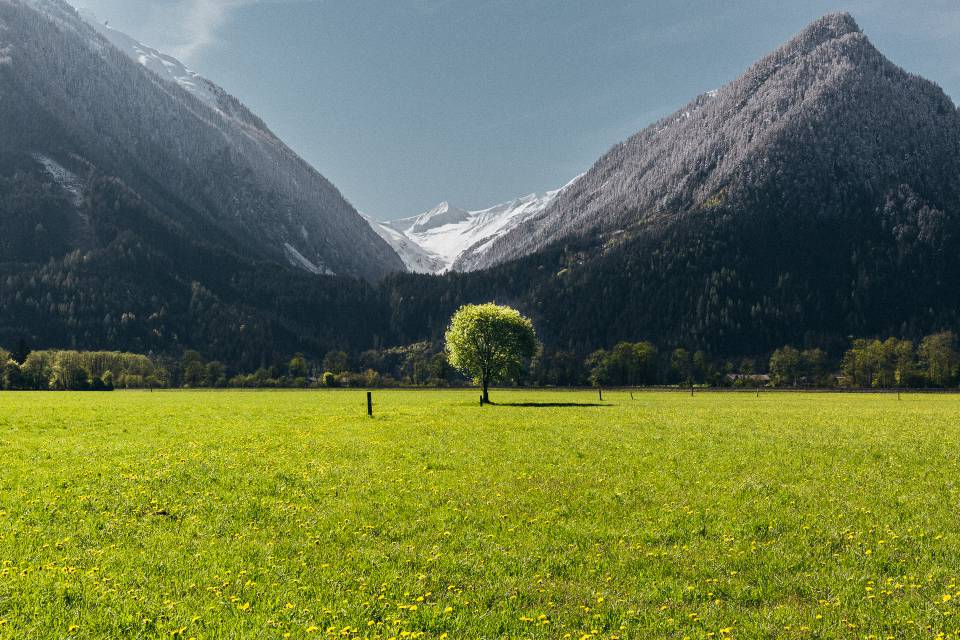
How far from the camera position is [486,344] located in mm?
86125

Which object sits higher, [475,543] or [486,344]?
[486,344]

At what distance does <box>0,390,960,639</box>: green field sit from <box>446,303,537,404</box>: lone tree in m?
54.1

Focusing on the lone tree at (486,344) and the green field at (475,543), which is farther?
the lone tree at (486,344)

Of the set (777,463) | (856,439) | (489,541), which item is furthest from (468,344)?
(489,541)

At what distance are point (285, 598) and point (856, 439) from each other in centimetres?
3668

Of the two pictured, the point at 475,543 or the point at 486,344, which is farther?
the point at 486,344

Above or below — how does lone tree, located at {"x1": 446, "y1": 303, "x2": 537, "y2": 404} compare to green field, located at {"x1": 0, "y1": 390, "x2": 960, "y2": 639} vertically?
above

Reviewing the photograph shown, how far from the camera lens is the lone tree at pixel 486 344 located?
8556 centimetres

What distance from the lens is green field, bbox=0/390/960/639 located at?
457 inches

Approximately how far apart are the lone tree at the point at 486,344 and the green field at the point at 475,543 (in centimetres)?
5407

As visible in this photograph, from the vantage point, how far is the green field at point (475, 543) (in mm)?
11609

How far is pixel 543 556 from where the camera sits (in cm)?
1490

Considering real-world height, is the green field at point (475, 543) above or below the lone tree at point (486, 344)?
below

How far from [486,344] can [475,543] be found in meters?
70.3
